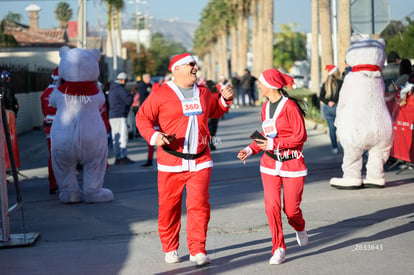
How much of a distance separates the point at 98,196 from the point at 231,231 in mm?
3203

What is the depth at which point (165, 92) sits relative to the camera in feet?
24.4

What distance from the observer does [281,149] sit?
7.41m

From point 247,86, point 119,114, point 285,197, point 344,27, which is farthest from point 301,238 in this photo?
point 247,86

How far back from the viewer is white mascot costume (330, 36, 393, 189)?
Result: 448 inches

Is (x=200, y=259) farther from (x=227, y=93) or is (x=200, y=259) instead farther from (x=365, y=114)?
(x=365, y=114)

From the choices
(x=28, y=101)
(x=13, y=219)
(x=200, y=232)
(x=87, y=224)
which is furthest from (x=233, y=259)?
(x=28, y=101)

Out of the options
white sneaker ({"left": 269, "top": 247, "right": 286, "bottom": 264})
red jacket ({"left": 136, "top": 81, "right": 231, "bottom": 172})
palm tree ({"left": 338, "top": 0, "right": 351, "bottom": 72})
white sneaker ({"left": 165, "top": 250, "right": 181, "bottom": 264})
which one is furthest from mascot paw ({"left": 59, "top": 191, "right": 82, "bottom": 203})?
palm tree ({"left": 338, "top": 0, "right": 351, "bottom": 72})

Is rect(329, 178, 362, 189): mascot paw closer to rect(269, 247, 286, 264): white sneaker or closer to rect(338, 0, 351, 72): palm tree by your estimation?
rect(269, 247, 286, 264): white sneaker

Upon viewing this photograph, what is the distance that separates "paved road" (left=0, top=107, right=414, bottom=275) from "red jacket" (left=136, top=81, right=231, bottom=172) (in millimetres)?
226

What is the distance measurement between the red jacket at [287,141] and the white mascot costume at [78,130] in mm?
4483

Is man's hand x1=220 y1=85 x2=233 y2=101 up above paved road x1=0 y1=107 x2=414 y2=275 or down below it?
above

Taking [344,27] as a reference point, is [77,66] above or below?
below

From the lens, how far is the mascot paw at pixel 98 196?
1150 centimetres

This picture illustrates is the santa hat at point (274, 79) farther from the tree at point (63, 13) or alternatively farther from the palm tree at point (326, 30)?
the tree at point (63, 13)
